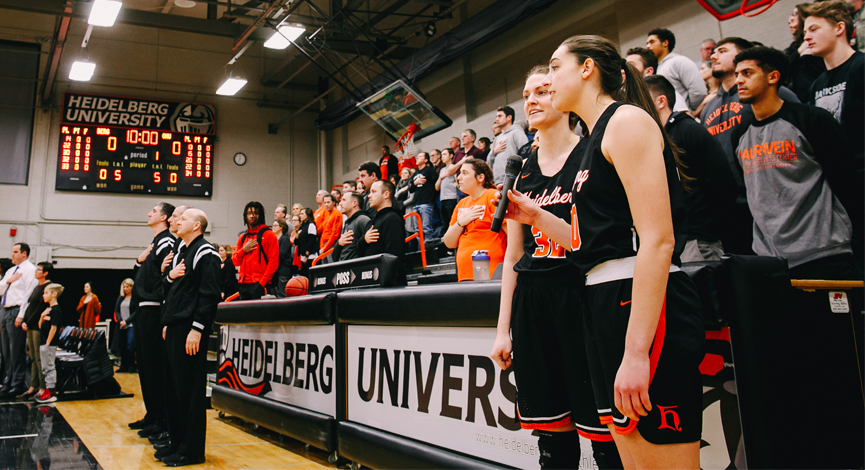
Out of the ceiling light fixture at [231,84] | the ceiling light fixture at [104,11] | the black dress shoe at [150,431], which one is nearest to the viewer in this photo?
the black dress shoe at [150,431]

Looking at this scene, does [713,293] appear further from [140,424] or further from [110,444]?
[140,424]

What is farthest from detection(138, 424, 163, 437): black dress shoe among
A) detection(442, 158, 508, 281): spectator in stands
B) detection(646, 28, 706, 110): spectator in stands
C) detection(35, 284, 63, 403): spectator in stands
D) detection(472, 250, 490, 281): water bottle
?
detection(646, 28, 706, 110): spectator in stands

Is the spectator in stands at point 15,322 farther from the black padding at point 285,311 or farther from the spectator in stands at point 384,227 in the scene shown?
the spectator in stands at point 384,227

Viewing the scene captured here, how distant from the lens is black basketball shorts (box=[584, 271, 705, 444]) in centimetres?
122

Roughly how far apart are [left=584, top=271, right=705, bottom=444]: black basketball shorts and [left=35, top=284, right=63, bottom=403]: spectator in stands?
7674 millimetres

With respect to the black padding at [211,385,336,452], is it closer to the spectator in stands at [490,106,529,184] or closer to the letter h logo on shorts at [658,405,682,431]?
the letter h logo on shorts at [658,405,682,431]

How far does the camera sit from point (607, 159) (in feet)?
4.59

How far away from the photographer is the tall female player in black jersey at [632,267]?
4.02ft

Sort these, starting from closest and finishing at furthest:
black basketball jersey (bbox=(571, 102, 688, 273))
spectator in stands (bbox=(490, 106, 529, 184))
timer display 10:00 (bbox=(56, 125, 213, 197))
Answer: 1. black basketball jersey (bbox=(571, 102, 688, 273))
2. spectator in stands (bbox=(490, 106, 529, 184))
3. timer display 10:00 (bbox=(56, 125, 213, 197))

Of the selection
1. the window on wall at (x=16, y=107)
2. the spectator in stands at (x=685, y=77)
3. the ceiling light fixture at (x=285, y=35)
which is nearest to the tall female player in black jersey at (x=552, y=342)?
the spectator in stands at (x=685, y=77)

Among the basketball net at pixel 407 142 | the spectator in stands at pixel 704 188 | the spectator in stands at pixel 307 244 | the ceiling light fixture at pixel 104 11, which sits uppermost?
the ceiling light fixture at pixel 104 11

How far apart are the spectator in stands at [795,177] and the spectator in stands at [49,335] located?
25.5ft

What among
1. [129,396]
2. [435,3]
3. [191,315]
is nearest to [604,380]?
[191,315]

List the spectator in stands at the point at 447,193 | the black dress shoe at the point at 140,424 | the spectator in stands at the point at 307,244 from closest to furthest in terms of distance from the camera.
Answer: the black dress shoe at the point at 140,424 → the spectator in stands at the point at 447,193 → the spectator in stands at the point at 307,244
